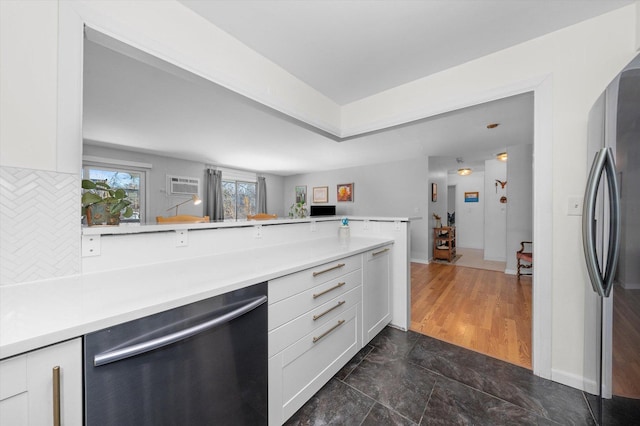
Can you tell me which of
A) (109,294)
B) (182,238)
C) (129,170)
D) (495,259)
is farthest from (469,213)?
(129,170)

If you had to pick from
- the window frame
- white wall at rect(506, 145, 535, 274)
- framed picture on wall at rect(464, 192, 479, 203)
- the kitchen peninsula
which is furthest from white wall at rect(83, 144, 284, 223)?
framed picture on wall at rect(464, 192, 479, 203)

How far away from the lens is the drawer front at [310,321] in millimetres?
1162

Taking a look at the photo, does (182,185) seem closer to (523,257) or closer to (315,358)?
(315,358)

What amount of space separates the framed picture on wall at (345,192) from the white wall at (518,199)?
336cm

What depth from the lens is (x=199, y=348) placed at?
33.9 inches

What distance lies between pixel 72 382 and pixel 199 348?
32 cm

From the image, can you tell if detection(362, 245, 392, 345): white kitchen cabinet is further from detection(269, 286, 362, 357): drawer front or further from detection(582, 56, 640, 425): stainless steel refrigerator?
detection(582, 56, 640, 425): stainless steel refrigerator

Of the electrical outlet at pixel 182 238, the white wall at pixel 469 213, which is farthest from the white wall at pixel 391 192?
the electrical outlet at pixel 182 238

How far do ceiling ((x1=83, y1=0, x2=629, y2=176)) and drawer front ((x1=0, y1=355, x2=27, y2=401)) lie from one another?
1492mm

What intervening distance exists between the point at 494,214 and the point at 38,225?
6756 mm

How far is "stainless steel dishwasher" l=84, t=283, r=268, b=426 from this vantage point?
67 cm

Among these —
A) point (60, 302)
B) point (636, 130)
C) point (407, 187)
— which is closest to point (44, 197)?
point (60, 302)

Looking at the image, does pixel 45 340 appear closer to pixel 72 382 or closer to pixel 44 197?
pixel 72 382

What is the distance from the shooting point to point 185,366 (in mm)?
825
